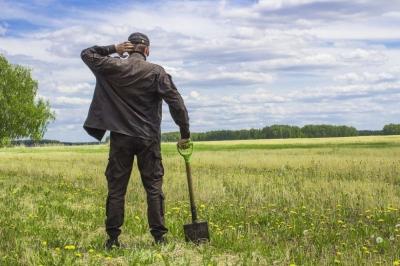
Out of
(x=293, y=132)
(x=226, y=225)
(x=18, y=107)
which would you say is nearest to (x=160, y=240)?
(x=226, y=225)

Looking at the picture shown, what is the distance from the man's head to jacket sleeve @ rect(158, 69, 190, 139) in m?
0.41

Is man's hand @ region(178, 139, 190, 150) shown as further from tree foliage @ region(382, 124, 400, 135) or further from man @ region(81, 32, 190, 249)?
tree foliage @ region(382, 124, 400, 135)

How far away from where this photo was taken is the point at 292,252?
7.43 m

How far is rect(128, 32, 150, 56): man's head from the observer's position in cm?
738

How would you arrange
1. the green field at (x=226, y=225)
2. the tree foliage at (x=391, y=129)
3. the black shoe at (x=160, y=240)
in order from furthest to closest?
the tree foliage at (x=391, y=129)
the black shoe at (x=160, y=240)
the green field at (x=226, y=225)

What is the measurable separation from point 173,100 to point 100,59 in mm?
1038

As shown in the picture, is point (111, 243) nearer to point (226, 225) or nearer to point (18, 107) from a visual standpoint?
point (226, 225)

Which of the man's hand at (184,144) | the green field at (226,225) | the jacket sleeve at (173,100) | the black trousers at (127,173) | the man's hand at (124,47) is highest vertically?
the man's hand at (124,47)

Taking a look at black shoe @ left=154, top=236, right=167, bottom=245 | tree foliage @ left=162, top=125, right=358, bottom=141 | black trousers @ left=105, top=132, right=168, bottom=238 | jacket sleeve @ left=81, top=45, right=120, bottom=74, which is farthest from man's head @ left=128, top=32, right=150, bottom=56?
tree foliage @ left=162, top=125, right=358, bottom=141

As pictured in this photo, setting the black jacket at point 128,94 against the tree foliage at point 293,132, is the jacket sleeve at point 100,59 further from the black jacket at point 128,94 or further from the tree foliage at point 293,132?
the tree foliage at point 293,132

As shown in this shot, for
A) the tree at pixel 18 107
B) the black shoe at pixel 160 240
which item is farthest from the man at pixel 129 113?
the tree at pixel 18 107

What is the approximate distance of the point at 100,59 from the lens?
23.8 ft

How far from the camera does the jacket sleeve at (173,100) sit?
7254 mm

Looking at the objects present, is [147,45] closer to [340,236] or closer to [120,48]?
[120,48]
